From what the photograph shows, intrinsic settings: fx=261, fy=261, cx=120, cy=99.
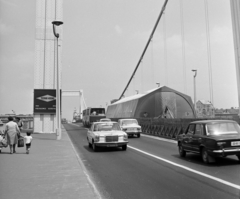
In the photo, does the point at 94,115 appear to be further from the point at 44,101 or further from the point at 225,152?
the point at 225,152

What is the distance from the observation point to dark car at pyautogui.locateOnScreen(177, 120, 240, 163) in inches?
348

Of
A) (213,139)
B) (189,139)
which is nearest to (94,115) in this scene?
(189,139)

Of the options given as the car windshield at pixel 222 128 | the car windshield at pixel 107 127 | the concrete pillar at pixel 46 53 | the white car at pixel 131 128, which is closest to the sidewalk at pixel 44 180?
the car windshield at pixel 107 127

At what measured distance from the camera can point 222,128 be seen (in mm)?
9648

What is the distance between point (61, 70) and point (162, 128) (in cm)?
1227

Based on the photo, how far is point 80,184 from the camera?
646 cm

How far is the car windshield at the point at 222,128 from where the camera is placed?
9.53 m

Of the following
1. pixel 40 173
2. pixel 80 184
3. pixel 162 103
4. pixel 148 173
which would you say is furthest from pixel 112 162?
pixel 162 103

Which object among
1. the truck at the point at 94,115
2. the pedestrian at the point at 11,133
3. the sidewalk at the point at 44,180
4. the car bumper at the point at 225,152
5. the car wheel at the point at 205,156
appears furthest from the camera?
the truck at the point at 94,115

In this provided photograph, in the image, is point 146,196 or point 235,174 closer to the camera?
point 146,196

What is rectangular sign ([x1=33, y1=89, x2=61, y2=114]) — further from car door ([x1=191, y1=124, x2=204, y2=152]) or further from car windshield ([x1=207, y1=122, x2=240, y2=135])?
car windshield ([x1=207, y1=122, x2=240, y2=135])

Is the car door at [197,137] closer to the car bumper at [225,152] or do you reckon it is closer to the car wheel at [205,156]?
the car wheel at [205,156]

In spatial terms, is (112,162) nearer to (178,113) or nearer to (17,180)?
(17,180)

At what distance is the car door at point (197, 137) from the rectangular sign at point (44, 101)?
1827 centimetres
